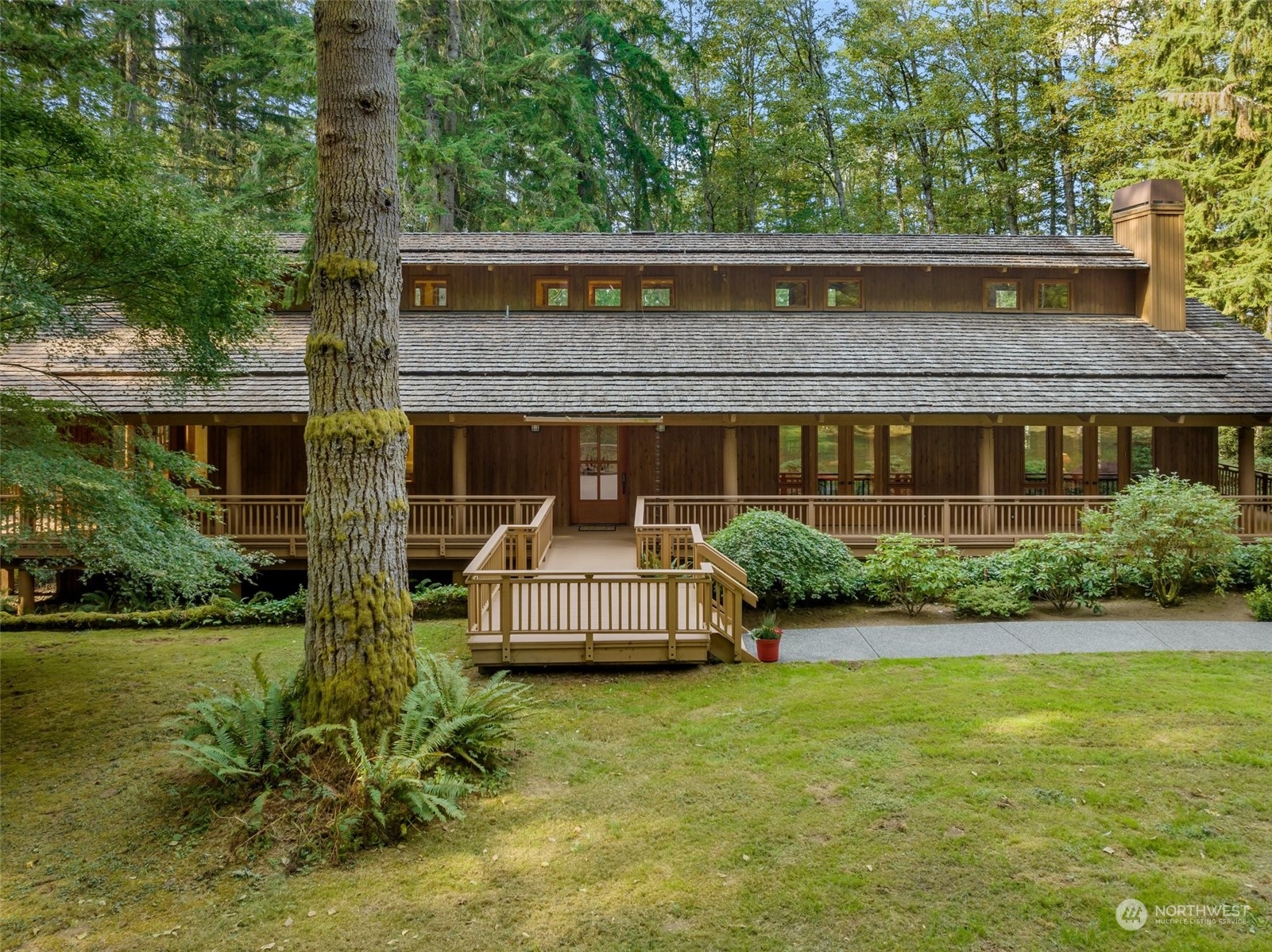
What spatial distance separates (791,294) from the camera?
1753 cm

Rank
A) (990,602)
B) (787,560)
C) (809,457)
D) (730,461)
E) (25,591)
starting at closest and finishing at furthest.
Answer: (990,602) < (787,560) < (25,591) < (730,461) < (809,457)

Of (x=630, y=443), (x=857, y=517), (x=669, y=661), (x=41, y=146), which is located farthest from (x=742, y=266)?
(x=41, y=146)

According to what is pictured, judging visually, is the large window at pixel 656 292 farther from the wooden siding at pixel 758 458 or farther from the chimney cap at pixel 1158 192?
the chimney cap at pixel 1158 192

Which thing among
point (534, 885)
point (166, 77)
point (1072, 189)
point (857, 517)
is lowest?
point (534, 885)

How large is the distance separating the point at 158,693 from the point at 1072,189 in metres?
31.8

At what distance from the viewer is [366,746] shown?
17.7 feet

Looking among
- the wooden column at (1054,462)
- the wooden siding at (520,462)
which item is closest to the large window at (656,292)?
the wooden siding at (520,462)

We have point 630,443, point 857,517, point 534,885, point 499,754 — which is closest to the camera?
point 534,885

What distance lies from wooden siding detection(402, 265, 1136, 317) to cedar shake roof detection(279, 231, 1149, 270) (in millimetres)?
294

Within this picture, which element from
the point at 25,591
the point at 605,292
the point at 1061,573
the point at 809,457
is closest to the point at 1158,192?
the point at 809,457

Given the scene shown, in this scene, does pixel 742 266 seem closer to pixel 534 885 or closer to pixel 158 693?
pixel 158 693

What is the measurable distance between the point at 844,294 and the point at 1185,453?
8.03 metres

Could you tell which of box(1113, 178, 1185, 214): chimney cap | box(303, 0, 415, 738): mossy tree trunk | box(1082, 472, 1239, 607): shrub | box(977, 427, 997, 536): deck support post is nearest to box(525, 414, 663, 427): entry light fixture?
box(977, 427, 997, 536): deck support post

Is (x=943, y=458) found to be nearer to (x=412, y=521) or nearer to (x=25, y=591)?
(x=412, y=521)
